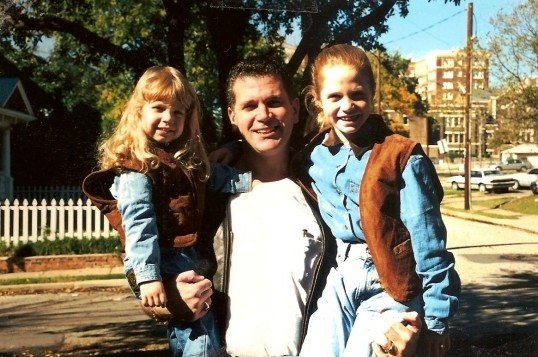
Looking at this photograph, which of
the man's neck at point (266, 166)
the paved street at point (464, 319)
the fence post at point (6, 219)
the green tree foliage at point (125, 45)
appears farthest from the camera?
the fence post at point (6, 219)

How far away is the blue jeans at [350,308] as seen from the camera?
1.68m

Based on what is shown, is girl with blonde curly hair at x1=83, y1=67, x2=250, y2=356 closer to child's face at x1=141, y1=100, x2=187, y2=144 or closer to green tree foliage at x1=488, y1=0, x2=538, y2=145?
child's face at x1=141, y1=100, x2=187, y2=144

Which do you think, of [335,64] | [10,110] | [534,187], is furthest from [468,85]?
[10,110]

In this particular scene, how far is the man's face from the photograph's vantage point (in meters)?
1.75

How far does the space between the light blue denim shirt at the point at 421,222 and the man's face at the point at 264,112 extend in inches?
6.8

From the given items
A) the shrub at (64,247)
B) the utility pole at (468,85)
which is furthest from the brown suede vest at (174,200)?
the shrub at (64,247)

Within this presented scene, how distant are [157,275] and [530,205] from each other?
2892mm

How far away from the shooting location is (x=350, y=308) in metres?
1.73

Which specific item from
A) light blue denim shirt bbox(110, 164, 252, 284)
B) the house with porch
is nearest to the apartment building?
light blue denim shirt bbox(110, 164, 252, 284)

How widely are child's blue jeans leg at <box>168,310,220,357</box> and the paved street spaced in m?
2.67

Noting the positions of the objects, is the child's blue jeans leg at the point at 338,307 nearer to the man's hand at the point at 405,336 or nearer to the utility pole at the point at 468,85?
the man's hand at the point at 405,336

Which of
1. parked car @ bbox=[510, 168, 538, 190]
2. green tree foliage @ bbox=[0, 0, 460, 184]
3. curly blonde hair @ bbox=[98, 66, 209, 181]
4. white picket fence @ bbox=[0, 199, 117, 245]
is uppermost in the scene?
green tree foliage @ bbox=[0, 0, 460, 184]

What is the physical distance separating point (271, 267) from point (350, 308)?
9.3 inches

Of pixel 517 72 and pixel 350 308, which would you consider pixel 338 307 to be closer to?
pixel 350 308
